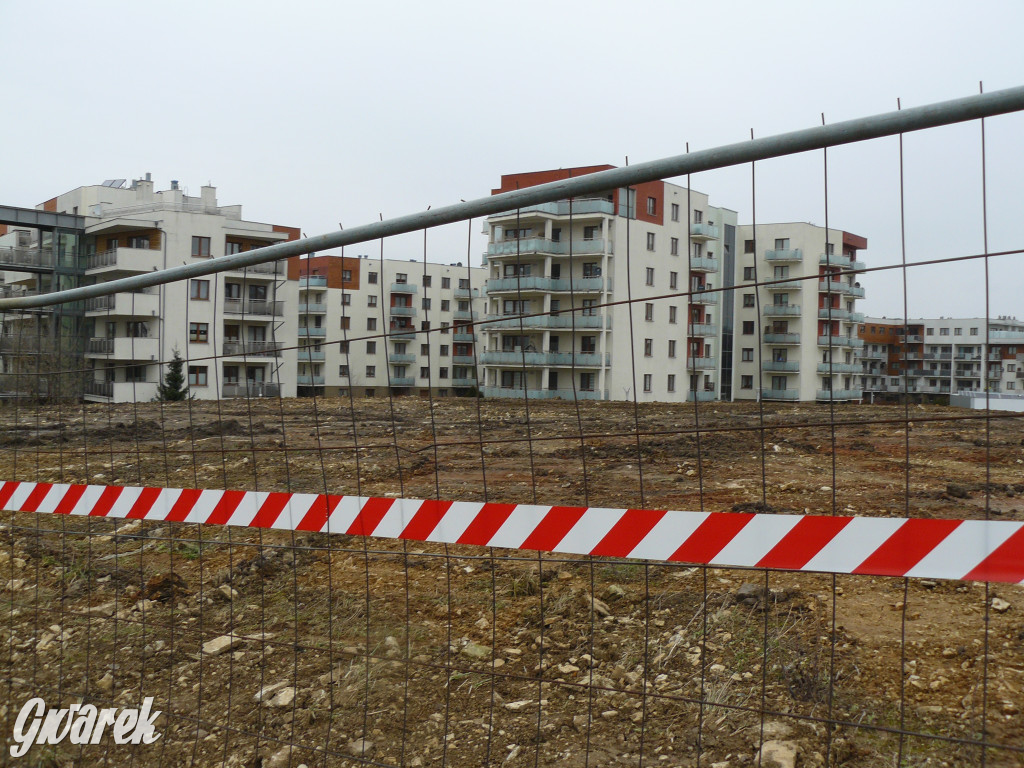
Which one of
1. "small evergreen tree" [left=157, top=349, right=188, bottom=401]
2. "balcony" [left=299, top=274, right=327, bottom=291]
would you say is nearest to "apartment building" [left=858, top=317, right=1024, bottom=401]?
"balcony" [left=299, top=274, right=327, bottom=291]

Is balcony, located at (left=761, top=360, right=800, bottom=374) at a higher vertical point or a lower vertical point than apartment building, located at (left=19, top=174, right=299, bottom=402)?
lower

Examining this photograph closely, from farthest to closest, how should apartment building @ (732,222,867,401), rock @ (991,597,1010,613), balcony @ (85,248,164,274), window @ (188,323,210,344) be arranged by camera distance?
balcony @ (85,248,164,274)
window @ (188,323,210,344)
rock @ (991,597,1010,613)
apartment building @ (732,222,867,401)

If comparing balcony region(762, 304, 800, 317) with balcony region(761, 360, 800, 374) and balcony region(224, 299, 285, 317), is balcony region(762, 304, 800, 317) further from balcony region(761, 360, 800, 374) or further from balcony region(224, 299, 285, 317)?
balcony region(224, 299, 285, 317)

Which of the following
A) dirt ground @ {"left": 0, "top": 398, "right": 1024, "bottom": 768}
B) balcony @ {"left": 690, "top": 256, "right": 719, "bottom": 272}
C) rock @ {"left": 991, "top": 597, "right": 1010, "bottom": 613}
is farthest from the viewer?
rock @ {"left": 991, "top": 597, "right": 1010, "bottom": 613}

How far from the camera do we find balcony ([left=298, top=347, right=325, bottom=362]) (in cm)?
388

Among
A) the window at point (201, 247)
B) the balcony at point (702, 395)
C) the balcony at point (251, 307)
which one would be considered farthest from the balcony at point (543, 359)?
the window at point (201, 247)

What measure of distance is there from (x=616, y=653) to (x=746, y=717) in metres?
0.85

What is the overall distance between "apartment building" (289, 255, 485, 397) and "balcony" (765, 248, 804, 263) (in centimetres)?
116

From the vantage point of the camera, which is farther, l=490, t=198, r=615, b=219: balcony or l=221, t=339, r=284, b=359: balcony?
l=221, t=339, r=284, b=359: balcony

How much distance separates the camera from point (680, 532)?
2.89 meters

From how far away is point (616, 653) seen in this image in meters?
4.25

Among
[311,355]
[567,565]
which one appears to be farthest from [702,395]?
[567,565]

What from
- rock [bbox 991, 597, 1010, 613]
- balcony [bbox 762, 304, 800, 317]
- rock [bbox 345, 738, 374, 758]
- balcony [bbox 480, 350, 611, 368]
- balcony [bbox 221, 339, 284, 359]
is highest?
balcony [bbox 762, 304, 800, 317]

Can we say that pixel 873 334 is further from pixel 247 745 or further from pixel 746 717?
pixel 247 745
